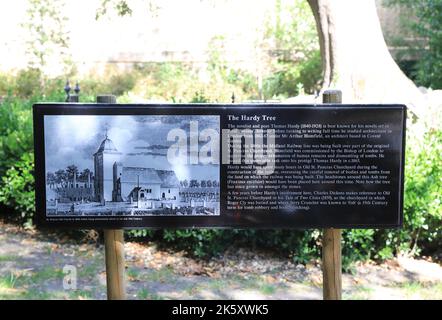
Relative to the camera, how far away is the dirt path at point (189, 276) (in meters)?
5.19

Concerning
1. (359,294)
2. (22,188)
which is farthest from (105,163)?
(22,188)

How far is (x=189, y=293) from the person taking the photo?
5223mm

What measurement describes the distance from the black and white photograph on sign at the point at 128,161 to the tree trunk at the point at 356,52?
5.99m

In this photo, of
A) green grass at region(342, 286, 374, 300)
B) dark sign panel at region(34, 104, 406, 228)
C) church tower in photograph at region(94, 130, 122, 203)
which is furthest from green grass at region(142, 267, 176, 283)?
church tower in photograph at region(94, 130, 122, 203)

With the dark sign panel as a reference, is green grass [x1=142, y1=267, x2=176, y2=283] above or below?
below

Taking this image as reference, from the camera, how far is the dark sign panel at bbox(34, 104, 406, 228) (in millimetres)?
3783

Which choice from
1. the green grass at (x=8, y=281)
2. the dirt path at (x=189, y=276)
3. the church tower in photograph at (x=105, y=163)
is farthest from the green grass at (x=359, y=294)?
the green grass at (x=8, y=281)

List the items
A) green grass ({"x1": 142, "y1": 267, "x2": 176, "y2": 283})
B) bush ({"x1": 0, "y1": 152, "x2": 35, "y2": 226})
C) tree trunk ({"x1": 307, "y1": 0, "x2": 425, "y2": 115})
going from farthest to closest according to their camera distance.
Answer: tree trunk ({"x1": 307, "y1": 0, "x2": 425, "y2": 115}) < bush ({"x1": 0, "y1": 152, "x2": 35, "y2": 226}) < green grass ({"x1": 142, "y1": 267, "x2": 176, "y2": 283})

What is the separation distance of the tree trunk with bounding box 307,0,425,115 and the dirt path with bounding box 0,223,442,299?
4140mm

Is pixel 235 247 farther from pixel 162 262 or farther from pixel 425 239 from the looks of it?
pixel 425 239

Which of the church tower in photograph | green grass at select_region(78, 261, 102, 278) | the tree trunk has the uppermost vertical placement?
the tree trunk

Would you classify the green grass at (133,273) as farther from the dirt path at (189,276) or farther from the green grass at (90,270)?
the green grass at (90,270)

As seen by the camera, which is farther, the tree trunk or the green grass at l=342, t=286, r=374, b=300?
the tree trunk

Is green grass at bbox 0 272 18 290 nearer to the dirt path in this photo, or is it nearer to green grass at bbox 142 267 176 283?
the dirt path
